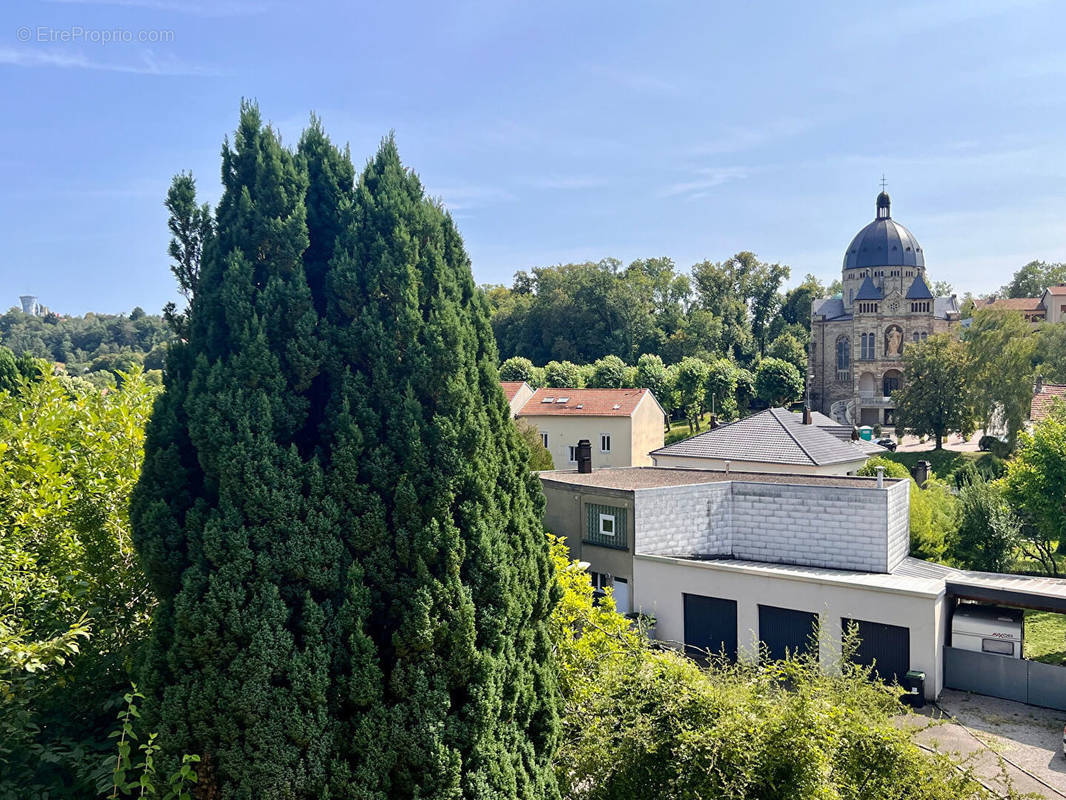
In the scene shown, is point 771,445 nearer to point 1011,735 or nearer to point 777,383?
point 1011,735

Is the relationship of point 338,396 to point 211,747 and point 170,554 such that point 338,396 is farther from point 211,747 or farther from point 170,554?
point 211,747

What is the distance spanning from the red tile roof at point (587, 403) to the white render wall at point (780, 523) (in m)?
20.8

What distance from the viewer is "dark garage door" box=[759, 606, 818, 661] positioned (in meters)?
16.0

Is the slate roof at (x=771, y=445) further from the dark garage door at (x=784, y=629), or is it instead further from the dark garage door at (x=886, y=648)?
the dark garage door at (x=886, y=648)

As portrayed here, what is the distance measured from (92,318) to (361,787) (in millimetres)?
154260

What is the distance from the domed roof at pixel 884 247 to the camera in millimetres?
63812

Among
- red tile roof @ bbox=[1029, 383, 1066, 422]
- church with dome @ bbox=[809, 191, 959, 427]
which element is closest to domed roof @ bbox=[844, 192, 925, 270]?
church with dome @ bbox=[809, 191, 959, 427]

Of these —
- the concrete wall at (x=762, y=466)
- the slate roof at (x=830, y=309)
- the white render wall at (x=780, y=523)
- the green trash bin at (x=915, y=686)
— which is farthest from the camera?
the slate roof at (x=830, y=309)

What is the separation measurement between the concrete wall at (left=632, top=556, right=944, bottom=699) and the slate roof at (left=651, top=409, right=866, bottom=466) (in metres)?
9.13

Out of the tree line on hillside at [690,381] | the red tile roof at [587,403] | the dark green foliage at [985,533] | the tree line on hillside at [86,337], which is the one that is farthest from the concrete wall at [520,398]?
the tree line on hillside at [86,337]

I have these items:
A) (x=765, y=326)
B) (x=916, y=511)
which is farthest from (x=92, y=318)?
(x=916, y=511)

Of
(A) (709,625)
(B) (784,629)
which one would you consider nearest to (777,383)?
(A) (709,625)

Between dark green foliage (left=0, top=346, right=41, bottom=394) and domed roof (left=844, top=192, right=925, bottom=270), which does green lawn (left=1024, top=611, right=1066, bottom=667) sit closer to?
dark green foliage (left=0, top=346, right=41, bottom=394)

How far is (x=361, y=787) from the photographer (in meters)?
6.27
